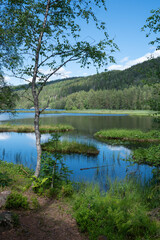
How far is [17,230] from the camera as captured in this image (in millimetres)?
6246

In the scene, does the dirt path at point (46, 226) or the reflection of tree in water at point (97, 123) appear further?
the reflection of tree in water at point (97, 123)

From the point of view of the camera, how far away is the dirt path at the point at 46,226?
6.09 m

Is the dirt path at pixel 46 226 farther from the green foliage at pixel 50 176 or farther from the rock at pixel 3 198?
the green foliage at pixel 50 176

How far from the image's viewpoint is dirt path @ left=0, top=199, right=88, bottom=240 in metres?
6.09

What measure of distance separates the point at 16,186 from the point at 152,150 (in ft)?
26.7

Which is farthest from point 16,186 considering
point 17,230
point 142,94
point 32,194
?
point 142,94

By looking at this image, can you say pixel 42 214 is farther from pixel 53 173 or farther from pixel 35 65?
pixel 35 65

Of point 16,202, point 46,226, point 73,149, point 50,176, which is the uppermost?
point 50,176

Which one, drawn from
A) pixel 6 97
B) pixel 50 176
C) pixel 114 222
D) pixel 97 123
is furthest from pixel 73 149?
pixel 97 123

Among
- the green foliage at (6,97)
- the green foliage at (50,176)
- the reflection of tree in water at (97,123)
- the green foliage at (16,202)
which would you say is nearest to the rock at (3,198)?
the green foliage at (16,202)

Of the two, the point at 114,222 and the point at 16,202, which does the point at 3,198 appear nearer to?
the point at 16,202

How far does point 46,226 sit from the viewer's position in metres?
6.82

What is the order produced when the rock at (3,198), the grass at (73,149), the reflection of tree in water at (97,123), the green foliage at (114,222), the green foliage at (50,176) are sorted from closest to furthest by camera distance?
the green foliage at (114,222)
the rock at (3,198)
the green foliage at (50,176)
the grass at (73,149)
the reflection of tree in water at (97,123)

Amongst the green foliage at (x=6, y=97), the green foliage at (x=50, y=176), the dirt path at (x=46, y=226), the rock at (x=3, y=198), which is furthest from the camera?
the green foliage at (x=6, y=97)
